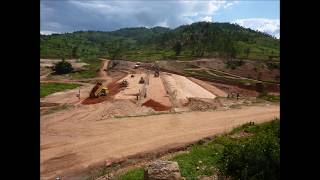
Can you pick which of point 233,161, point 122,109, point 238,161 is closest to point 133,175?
point 233,161

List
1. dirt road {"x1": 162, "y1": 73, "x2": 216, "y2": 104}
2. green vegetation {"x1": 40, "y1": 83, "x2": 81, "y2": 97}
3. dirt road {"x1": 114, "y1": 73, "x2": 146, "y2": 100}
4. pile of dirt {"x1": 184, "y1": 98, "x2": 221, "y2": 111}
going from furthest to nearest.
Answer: green vegetation {"x1": 40, "y1": 83, "x2": 81, "y2": 97} → dirt road {"x1": 162, "y1": 73, "x2": 216, "y2": 104} → dirt road {"x1": 114, "y1": 73, "x2": 146, "y2": 100} → pile of dirt {"x1": 184, "y1": 98, "x2": 221, "y2": 111}

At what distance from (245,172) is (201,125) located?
46.8 ft

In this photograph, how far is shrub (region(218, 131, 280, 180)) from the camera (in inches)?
472

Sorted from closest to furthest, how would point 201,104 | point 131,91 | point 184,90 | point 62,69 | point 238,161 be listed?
point 238,161 → point 201,104 → point 131,91 → point 184,90 → point 62,69

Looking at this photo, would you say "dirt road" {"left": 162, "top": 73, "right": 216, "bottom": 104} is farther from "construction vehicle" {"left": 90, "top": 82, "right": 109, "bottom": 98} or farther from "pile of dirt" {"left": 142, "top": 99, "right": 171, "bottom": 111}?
"construction vehicle" {"left": 90, "top": 82, "right": 109, "bottom": 98}

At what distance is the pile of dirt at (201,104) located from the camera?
34125mm

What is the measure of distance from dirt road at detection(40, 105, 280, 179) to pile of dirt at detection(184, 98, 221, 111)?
2.01 metres

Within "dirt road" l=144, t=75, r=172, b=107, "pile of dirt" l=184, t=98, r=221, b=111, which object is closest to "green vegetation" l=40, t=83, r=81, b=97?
"dirt road" l=144, t=75, r=172, b=107

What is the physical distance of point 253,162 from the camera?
12.8m

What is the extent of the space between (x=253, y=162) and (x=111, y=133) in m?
12.9

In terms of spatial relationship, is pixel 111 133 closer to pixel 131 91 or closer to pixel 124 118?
pixel 124 118

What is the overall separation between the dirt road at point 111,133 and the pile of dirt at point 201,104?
201 cm
